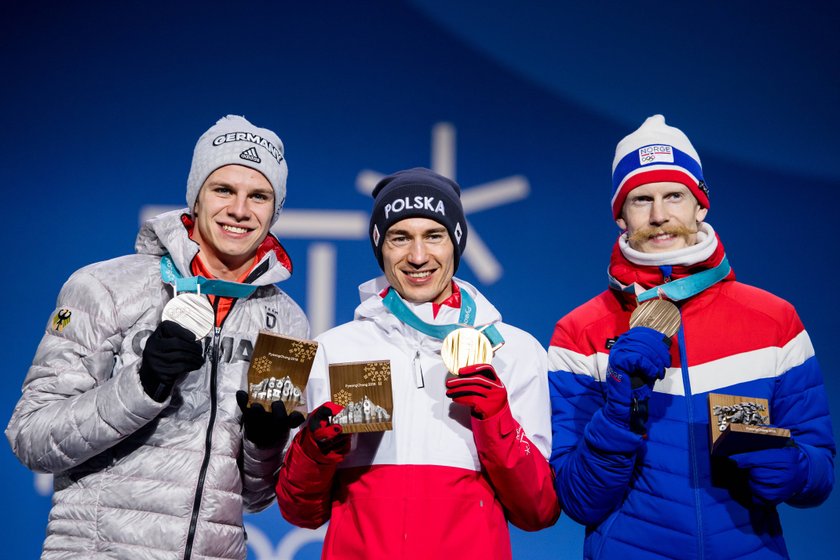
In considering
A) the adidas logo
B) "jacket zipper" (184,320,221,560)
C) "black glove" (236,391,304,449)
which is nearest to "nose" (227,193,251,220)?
the adidas logo

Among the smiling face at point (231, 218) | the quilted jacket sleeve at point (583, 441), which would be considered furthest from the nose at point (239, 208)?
the quilted jacket sleeve at point (583, 441)

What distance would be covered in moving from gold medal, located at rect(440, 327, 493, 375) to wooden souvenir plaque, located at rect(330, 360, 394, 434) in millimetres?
133

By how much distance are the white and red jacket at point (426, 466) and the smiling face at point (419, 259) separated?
0.05 metres

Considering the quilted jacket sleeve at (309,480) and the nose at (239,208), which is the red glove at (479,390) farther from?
the nose at (239,208)

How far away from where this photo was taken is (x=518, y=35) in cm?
330

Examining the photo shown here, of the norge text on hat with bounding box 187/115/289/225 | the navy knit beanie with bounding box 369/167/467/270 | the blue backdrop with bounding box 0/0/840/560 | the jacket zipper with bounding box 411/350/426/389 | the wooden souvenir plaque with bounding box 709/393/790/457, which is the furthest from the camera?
the blue backdrop with bounding box 0/0/840/560

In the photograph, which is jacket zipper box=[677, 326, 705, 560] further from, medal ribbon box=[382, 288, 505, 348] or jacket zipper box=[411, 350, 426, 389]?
jacket zipper box=[411, 350, 426, 389]

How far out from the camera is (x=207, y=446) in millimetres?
1824

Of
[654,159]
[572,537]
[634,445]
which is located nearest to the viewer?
[634,445]

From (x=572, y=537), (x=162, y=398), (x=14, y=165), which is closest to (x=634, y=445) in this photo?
(x=162, y=398)

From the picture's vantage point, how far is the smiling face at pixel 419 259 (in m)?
1.90

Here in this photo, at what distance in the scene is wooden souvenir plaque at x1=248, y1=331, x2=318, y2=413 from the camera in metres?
1.71

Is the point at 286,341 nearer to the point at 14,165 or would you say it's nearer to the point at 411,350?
the point at 411,350

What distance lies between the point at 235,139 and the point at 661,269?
3.73ft
